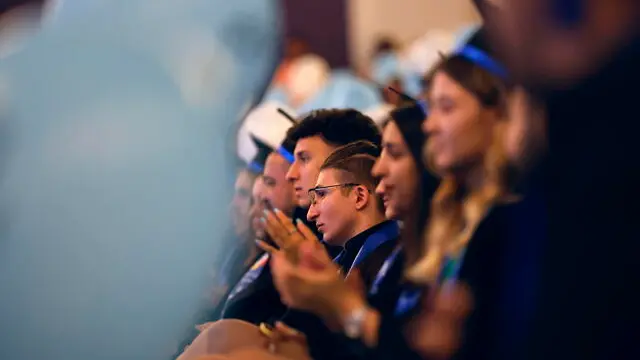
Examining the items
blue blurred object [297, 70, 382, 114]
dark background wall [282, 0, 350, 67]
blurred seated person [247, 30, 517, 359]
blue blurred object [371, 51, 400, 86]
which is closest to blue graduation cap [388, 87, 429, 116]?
blurred seated person [247, 30, 517, 359]

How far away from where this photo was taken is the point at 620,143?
0.56 meters

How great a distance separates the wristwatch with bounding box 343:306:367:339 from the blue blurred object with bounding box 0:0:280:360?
0.18 metres

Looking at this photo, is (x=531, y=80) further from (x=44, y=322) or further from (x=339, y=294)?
(x=44, y=322)

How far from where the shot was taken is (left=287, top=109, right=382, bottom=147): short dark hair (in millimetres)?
831

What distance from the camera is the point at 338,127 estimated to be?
838mm

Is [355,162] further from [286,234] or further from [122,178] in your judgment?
[122,178]

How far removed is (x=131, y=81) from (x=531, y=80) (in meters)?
0.39

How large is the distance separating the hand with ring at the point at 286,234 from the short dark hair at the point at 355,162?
0.07m

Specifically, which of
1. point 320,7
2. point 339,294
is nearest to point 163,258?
point 339,294

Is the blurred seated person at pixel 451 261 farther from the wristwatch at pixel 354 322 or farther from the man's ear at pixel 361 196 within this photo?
the man's ear at pixel 361 196

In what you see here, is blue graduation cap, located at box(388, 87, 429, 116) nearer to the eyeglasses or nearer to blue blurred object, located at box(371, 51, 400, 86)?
the eyeglasses

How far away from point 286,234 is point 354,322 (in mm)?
123

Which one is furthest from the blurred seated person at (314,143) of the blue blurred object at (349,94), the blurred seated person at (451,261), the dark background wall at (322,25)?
the dark background wall at (322,25)

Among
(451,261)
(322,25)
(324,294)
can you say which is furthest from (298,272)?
(322,25)
